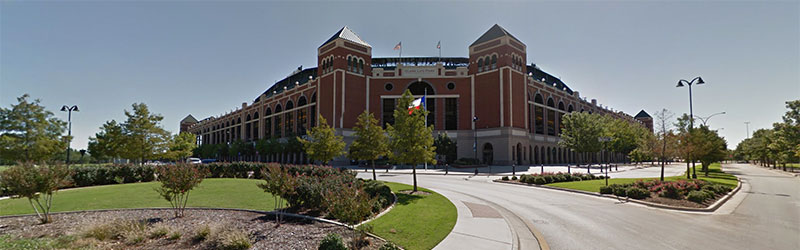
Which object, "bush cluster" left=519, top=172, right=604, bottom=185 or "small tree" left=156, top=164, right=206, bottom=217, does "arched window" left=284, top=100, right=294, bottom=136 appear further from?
"small tree" left=156, top=164, right=206, bottom=217

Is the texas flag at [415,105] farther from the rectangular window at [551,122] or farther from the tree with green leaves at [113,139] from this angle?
the rectangular window at [551,122]

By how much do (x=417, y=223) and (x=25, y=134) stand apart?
38.6 metres

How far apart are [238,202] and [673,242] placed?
13220 mm

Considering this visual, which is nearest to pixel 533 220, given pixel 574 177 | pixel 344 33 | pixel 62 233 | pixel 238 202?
pixel 238 202

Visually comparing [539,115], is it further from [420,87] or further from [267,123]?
[267,123]

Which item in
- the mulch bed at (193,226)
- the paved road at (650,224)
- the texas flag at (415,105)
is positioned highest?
the texas flag at (415,105)

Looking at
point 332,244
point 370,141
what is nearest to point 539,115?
point 370,141

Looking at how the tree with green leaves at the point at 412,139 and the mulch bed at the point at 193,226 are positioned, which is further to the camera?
the tree with green leaves at the point at 412,139

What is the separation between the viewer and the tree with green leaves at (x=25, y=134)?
2884 centimetres

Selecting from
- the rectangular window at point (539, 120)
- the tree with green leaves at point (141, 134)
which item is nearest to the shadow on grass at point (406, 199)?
the tree with green leaves at point (141, 134)

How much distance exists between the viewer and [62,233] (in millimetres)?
8938

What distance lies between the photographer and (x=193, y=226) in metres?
9.49

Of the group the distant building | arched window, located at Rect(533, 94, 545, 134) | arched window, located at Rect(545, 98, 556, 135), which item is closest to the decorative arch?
arched window, located at Rect(533, 94, 545, 134)

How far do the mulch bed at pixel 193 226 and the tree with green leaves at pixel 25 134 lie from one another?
26.7m
